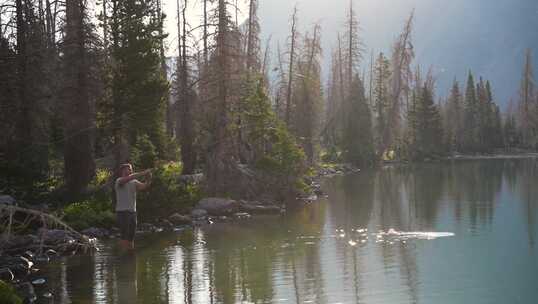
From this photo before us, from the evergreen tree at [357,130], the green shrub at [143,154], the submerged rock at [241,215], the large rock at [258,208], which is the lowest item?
the submerged rock at [241,215]

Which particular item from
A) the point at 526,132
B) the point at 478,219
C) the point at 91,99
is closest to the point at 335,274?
the point at 478,219

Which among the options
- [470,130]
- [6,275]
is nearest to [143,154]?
[6,275]

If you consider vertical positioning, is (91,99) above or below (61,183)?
above

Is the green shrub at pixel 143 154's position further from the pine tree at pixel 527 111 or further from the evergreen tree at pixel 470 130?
the pine tree at pixel 527 111

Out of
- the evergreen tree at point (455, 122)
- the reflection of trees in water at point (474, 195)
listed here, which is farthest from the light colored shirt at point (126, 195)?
the evergreen tree at point (455, 122)

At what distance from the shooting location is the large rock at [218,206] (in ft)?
80.4

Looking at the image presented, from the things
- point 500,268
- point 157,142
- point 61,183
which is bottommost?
point 500,268

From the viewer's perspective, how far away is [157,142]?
29547mm

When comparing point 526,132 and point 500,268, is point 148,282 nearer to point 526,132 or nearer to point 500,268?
point 500,268

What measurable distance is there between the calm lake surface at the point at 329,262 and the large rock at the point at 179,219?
130 centimetres

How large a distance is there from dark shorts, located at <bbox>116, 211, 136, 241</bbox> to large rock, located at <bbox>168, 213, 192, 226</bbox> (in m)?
6.97

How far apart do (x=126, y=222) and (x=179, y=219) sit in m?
7.40

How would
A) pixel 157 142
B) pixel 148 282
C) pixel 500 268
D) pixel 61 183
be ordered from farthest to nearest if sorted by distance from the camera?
pixel 157 142
pixel 61 183
pixel 500 268
pixel 148 282

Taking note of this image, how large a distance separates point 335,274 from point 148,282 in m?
3.96
